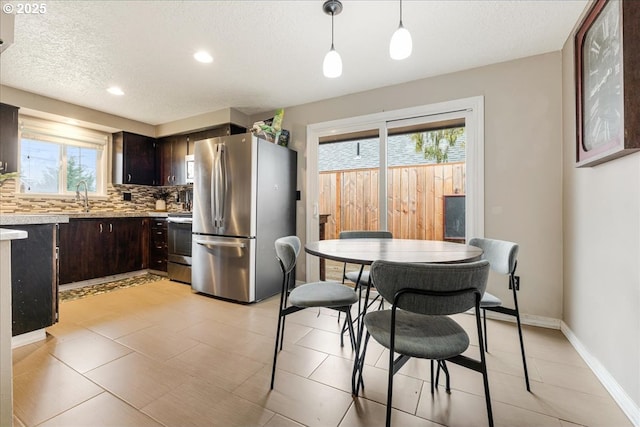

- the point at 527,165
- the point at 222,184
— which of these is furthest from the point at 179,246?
the point at 527,165

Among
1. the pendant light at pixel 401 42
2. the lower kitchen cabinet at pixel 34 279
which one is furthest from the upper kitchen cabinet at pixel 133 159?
the pendant light at pixel 401 42

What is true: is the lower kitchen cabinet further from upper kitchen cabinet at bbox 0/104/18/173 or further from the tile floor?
upper kitchen cabinet at bbox 0/104/18/173

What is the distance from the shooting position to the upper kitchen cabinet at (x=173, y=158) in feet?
14.4

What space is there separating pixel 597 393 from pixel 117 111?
559 centimetres

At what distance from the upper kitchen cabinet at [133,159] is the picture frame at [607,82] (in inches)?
Answer: 210

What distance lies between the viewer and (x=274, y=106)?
378 cm

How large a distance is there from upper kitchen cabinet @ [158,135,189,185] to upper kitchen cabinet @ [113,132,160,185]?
166mm

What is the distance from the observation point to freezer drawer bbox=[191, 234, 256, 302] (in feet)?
9.82

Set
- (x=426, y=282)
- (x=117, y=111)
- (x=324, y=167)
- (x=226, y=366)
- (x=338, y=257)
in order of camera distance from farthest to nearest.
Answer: (x=117, y=111)
(x=324, y=167)
(x=226, y=366)
(x=338, y=257)
(x=426, y=282)

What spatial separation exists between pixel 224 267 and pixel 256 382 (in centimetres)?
168

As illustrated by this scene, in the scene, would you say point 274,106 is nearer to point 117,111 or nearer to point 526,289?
point 117,111

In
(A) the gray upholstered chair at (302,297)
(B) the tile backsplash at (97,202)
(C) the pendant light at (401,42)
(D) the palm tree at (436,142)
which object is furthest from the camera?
(B) the tile backsplash at (97,202)

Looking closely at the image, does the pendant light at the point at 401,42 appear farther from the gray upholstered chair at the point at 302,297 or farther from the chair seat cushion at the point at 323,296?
the chair seat cushion at the point at 323,296

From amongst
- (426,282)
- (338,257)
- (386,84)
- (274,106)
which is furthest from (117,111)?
(426,282)
